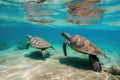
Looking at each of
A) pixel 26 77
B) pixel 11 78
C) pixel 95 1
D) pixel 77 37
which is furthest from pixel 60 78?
pixel 95 1

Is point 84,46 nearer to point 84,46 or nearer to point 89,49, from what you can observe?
point 84,46

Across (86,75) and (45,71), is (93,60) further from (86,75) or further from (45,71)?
(45,71)

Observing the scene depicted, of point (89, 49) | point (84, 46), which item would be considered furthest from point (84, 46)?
point (89, 49)

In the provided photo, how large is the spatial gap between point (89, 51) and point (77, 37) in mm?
1658

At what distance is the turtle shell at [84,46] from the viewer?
8977mm

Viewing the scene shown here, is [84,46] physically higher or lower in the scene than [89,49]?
higher

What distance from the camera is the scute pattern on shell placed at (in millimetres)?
8977

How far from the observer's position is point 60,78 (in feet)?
25.9

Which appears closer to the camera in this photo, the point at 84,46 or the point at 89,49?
the point at 89,49

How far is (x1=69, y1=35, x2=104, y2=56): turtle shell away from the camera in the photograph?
8.98 meters

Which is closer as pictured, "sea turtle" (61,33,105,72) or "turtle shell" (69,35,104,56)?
"sea turtle" (61,33,105,72)

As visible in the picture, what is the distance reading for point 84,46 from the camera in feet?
30.6

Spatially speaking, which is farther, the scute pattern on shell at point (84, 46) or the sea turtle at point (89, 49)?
the scute pattern on shell at point (84, 46)

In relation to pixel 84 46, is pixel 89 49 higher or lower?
lower
